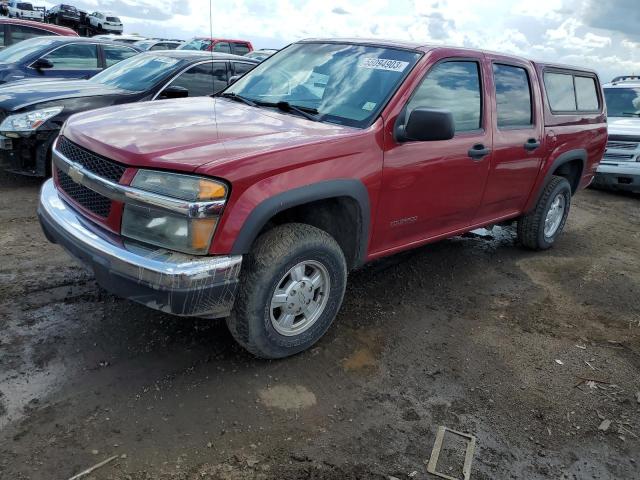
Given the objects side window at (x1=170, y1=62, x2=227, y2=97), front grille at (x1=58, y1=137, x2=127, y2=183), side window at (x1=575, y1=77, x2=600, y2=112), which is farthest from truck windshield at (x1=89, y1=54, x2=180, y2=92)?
side window at (x1=575, y1=77, x2=600, y2=112)

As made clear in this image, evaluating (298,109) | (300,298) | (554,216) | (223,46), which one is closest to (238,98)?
(298,109)

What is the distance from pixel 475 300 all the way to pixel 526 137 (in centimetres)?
146

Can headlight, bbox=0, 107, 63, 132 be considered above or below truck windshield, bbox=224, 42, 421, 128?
below

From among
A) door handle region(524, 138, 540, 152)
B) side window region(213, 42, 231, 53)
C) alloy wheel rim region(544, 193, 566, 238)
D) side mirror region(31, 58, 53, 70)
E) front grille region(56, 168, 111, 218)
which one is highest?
side window region(213, 42, 231, 53)

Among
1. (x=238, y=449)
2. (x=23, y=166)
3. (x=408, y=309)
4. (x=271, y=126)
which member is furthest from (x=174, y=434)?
(x=23, y=166)

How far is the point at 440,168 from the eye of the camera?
3727 millimetres

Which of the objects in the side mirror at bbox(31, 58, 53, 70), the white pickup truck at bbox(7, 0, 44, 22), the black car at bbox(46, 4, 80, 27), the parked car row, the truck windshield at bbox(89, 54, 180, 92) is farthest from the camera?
the white pickup truck at bbox(7, 0, 44, 22)

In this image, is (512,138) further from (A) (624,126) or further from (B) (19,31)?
(B) (19,31)

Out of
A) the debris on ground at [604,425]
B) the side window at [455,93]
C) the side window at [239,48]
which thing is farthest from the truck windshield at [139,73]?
the side window at [239,48]

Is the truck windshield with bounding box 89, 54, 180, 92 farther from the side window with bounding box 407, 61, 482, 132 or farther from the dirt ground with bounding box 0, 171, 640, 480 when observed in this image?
the side window with bounding box 407, 61, 482, 132

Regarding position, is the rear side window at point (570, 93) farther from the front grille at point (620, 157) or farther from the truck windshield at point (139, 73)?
the truck windshield at point (139, 73)

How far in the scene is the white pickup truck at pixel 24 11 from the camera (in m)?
27.4

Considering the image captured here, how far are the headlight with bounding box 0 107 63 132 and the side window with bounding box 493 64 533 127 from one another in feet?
14.9

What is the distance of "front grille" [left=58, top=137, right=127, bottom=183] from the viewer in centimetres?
274
